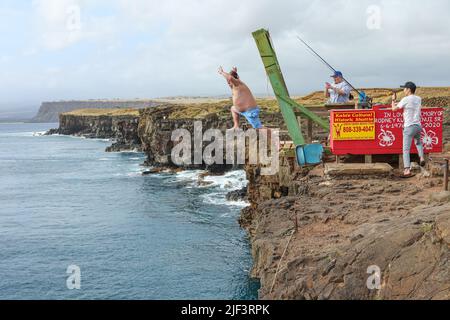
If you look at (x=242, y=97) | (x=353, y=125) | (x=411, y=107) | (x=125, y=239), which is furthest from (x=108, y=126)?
(x=411, y=107)

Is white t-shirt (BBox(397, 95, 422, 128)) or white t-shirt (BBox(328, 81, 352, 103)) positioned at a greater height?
white t-shirt (BBox(328, 81, 352, 103))

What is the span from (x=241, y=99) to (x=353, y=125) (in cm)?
433

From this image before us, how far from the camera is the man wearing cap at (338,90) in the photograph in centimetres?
1873

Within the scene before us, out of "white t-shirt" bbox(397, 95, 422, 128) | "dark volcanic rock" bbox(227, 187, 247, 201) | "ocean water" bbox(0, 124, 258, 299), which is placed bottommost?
"ocean water" bbox(0, 124, 258, 299)

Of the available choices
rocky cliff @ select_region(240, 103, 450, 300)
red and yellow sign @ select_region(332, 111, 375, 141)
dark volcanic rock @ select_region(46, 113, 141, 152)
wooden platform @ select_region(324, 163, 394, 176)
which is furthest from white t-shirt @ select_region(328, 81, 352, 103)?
dark volcanic rock @ select_region(46, 113, 141, 152)

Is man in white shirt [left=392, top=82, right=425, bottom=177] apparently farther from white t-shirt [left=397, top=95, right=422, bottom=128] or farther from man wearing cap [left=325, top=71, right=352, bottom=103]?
man wearing cap [left=325, top=71, right=352, bottom=103]

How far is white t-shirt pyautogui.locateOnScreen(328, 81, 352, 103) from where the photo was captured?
18797mm

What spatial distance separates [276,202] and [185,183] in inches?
1752

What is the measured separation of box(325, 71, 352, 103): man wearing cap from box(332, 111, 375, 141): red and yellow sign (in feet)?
6.21

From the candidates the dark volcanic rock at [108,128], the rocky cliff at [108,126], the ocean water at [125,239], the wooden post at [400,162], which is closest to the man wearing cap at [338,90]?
the wooden post at [400,162]

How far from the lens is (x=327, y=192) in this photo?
48.4ft

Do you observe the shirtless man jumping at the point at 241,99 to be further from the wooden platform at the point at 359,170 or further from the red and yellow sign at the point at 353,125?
the red and yellow sign at the point at 353,125
